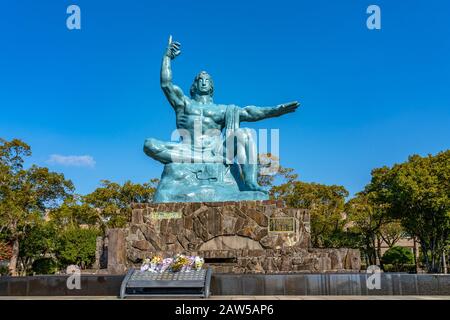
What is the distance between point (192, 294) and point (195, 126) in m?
7.91

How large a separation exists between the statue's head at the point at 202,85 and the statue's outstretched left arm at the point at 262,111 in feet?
4.71

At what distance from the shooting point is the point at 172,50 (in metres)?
16.3

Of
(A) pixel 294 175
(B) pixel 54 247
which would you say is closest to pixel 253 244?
(A) pixel 294 175

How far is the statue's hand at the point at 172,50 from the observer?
16172mm

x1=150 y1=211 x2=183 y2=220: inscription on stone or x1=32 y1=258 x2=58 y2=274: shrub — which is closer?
x1=150 y1=211 x2=183 y2=220: inscription on stone

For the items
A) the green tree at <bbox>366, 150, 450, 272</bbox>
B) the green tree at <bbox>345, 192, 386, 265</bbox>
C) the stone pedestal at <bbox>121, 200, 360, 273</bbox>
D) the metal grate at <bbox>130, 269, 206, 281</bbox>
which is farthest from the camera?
the green tree at <bbox>345, 192, 386, 265</bbox>

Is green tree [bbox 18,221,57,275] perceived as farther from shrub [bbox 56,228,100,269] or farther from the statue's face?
the statue's face

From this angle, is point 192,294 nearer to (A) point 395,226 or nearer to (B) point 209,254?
(B) point 209,254

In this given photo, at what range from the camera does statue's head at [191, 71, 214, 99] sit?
16.8m

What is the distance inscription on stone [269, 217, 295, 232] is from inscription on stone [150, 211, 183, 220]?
2.60 m

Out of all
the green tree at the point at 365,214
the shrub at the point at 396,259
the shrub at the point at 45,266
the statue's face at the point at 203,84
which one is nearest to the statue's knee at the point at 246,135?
the statue's face at the point at 203,84

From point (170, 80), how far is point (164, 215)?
4619 millimetres

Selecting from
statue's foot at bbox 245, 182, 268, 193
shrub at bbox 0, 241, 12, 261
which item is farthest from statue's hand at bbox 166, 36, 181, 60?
shrub at bbox 0, 241, 12, 261
